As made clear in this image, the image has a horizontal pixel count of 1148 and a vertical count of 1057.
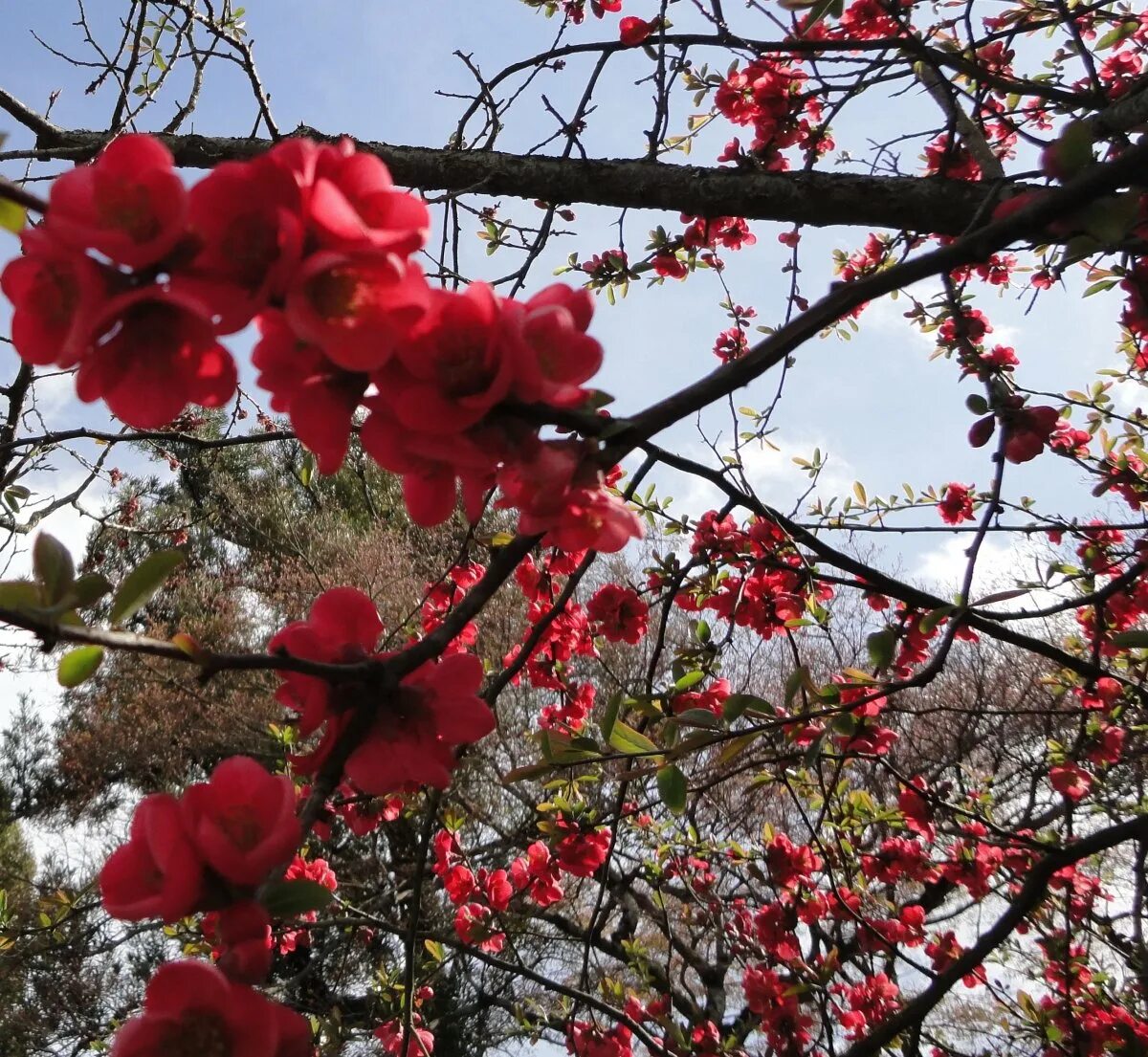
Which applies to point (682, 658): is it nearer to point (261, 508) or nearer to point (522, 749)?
point (522, 749)

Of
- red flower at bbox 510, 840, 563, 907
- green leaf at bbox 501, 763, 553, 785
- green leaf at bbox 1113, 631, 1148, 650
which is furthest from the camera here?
red flower at bbox 510, 840, 563, 907

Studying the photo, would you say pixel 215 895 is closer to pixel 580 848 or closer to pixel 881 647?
pixel 881 647

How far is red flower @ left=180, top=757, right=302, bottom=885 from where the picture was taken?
18.0 inches

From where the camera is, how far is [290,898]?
48cm

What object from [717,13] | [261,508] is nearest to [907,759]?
[717,13]

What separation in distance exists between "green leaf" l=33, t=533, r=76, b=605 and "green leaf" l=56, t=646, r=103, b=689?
75 millimetres

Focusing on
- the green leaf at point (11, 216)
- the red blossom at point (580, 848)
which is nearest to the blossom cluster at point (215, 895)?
the green leaf at point (11, 216)

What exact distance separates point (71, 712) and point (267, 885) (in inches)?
482

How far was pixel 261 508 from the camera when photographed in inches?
460

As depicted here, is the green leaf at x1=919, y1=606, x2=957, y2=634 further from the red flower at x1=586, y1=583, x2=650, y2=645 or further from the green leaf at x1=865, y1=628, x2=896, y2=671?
the red flower at x1=586, y1=583, x2=650, y2=645

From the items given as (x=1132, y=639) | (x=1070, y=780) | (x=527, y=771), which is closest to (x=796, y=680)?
(x=527, y=771)

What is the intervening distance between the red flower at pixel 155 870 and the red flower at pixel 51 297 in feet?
0.95

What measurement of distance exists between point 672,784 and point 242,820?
0.72 meters

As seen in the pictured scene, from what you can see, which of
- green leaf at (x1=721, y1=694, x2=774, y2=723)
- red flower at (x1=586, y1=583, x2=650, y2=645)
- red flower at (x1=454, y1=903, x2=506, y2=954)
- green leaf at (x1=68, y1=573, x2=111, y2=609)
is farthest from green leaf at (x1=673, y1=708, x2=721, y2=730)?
red flower at (x1=454, y1=903, x2=506, y2=954)
